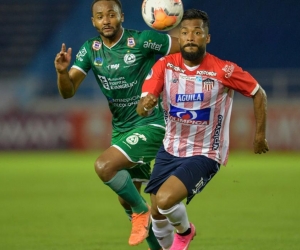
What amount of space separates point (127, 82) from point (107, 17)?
567 mm

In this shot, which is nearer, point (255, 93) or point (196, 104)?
point (255, 93)

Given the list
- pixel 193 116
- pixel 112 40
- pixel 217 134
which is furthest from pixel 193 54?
pixel 112 40

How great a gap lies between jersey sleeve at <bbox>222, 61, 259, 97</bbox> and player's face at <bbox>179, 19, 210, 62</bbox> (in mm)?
234

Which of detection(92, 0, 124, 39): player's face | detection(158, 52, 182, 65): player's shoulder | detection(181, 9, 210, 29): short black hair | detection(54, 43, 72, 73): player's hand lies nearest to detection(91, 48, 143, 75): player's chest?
detection(92, 0, 124, 39): player's face

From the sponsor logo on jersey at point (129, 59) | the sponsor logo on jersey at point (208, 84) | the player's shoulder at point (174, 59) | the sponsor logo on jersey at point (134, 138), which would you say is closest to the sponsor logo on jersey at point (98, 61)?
the sponsor logo on jersey at point (129, 59)

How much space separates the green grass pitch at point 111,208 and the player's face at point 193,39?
1.80 meters

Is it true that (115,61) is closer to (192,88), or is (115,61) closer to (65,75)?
(65,75)

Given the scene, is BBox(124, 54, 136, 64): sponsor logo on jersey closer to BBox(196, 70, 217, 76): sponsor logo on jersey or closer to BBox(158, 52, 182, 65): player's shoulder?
BBox(158, 52, 182, 65): player's shoulder

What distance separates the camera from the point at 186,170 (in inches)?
217

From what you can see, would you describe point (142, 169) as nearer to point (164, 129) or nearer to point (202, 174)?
point (164, 129)

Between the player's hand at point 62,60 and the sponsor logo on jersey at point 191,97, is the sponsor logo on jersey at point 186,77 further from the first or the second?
the player's hand at point 62,60

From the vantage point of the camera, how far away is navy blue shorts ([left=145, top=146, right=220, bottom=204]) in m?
5.46

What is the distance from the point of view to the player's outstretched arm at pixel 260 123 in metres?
5.45

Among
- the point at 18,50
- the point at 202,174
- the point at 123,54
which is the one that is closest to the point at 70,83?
the point at 123,54
